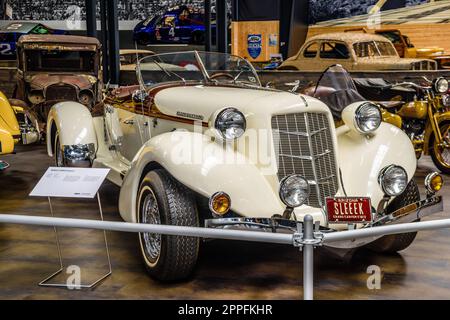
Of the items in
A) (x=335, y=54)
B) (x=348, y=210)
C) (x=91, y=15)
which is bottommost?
(x=348, y=210)

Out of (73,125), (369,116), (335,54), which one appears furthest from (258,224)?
(335,54)

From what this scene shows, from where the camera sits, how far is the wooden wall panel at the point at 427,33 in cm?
1351

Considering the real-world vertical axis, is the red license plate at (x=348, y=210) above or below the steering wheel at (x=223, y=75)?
below

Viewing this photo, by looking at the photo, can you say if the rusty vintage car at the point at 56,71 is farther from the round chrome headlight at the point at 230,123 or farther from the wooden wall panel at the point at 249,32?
the wooden wall panel at the point at 249,32

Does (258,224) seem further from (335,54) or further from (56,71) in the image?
(335,54)

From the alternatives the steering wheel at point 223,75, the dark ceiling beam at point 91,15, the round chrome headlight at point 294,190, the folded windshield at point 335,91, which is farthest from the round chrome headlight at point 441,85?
the dark ceiling beam at point 91,15

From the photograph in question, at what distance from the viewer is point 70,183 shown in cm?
353

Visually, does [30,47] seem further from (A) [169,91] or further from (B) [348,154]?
(B) [348,154]

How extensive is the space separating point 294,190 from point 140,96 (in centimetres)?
195

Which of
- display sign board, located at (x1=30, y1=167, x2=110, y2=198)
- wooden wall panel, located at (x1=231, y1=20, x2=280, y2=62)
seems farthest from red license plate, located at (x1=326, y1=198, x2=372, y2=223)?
wooden wall panel, located at (x1=231, y1=20, x2=280, y2=62)

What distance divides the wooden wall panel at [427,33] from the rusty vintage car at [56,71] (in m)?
6.60

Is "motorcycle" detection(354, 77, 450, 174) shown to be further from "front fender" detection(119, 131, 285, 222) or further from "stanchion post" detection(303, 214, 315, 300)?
"stanchion post" detection(303, 214, 315, 300)

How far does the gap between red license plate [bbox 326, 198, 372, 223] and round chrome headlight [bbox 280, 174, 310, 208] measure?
223 mm

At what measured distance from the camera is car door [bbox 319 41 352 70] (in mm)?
11602
